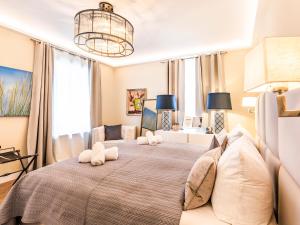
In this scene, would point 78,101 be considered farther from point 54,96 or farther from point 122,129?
point 122,129

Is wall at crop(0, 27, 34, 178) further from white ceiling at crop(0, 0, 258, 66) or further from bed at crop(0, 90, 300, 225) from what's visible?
bed at crop(0, 90, 300, 225)

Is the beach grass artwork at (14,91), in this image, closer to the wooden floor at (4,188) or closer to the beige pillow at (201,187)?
the wooden floor at (4,188)

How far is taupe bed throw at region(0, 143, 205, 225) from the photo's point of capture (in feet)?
3.47

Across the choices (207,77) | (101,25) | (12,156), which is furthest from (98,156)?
(207,77)

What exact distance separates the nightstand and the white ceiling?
1.80 m

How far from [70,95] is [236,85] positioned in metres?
3.51

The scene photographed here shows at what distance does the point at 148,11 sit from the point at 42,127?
2616mm

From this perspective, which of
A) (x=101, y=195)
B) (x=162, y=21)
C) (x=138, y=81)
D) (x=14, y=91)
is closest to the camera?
(x=101, y=195)

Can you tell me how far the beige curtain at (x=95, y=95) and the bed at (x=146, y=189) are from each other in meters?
2.49

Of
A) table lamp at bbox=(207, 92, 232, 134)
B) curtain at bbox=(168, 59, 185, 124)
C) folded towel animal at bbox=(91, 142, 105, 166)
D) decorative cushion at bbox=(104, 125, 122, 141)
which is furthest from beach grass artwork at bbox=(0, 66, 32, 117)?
table lamp at bbox=(207, 92, 232, 134)

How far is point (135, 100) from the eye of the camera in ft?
15.5

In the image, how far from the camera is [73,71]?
3818 millimetres

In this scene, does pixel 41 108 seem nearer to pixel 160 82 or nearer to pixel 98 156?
pixel 98 156

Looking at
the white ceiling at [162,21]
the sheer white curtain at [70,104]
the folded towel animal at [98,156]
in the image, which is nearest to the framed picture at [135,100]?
the sheer white curtain at [70,104]
